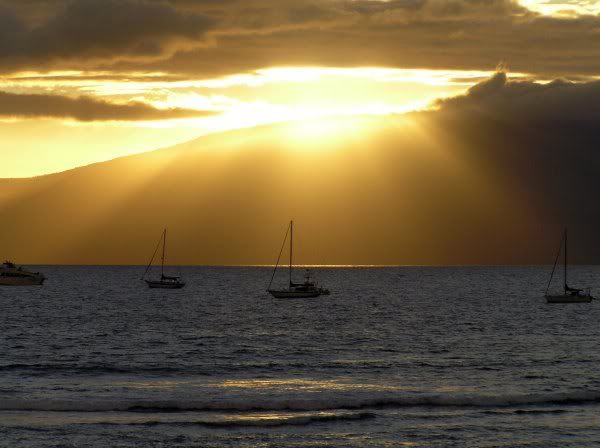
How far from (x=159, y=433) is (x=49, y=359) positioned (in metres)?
32.6

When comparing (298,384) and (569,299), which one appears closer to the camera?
(298,384)

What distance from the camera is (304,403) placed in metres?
52.0

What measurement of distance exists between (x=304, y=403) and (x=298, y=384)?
7605 mm

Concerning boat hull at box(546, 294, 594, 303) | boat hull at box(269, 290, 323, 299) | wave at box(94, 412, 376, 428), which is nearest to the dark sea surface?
wave at box(94, 412, 376, 428)

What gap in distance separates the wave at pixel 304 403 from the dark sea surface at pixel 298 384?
11cm

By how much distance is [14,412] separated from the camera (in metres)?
48.9

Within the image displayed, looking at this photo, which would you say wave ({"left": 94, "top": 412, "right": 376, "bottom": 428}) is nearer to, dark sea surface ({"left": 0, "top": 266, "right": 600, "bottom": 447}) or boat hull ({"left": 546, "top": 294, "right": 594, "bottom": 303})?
dark sea surface ({"left": 0, "top": 266, "right": 600, "bottom": 447})

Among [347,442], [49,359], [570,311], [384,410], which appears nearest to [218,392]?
[384,410]

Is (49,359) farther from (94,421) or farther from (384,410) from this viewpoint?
(384,410)

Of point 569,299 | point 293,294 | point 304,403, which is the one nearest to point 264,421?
point 304,403

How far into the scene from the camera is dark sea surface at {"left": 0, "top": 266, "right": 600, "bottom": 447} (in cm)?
4409

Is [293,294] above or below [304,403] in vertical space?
above

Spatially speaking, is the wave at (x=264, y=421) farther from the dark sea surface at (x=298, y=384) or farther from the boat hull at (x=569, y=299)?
the boat hull at (x=569, y=299)

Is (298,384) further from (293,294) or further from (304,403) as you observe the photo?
(293,294)
